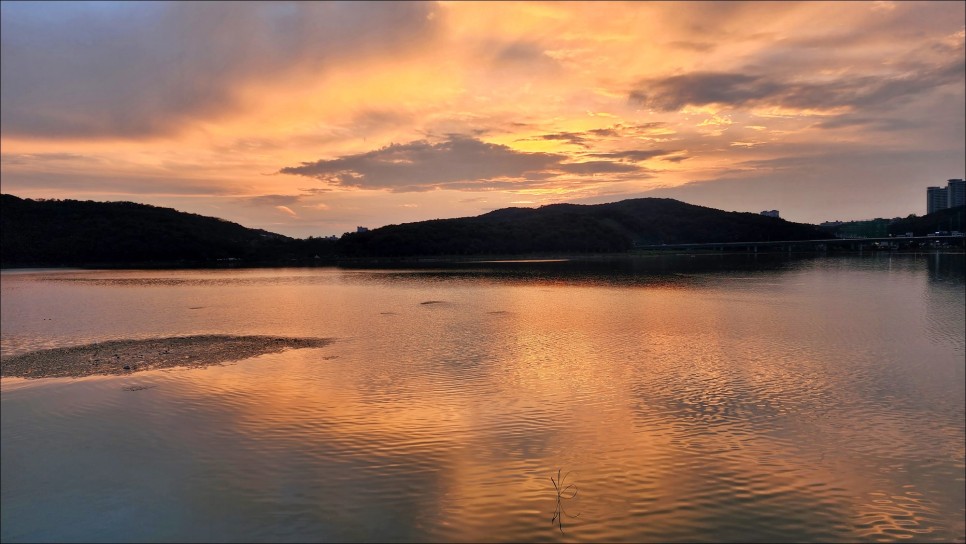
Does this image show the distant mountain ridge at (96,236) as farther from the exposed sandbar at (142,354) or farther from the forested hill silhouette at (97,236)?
the exposed sandbar at (142,354)

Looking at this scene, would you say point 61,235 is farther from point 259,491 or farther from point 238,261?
point 259,491

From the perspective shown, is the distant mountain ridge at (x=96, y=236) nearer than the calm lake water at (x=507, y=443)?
No

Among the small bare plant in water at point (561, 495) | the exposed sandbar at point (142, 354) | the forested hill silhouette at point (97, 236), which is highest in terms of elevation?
the forested hill silhouette at point (97, 236)

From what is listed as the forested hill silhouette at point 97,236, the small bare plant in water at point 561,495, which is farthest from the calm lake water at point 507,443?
the forested hill silhouette at point 97,236

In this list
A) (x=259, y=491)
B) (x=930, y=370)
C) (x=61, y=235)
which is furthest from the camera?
(x=61, y=235)

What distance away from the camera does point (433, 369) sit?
2316 cm

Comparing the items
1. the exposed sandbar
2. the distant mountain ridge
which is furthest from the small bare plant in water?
the distant mountain ridge

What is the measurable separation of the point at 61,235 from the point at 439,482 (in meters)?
197

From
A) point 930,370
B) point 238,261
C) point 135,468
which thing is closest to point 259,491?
point 135,468

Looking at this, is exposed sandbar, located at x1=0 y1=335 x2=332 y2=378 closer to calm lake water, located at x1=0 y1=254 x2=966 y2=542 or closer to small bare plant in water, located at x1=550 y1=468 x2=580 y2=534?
calm lake water, located at x1=0 y1=254 x2=966 y2=542

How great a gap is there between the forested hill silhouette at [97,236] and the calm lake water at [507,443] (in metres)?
157

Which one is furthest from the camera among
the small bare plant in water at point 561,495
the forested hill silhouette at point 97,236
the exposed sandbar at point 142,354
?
the forested hill silhouette at point 97,236

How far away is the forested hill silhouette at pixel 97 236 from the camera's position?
153625 mm

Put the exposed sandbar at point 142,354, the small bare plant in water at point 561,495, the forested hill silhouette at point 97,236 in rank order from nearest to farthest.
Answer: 1. the small bare plant in water at point 561,495
2. the exposed sandbar at point 142,354
3. the forested hill silhouette at point 97,236
